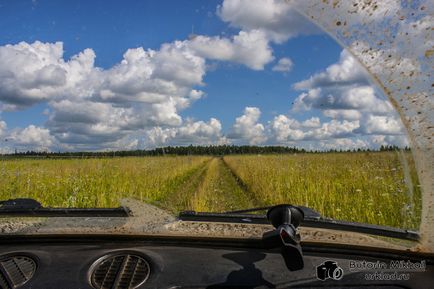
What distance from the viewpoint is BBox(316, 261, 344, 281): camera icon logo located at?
1.39m

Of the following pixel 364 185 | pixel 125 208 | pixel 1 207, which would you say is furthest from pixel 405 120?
pixel 364 185

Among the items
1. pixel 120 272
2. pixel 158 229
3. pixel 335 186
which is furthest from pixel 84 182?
pixel 120 272

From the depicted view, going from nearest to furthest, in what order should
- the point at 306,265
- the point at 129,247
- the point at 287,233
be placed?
the point at 287,233 → the point at 306,265 → the point at 129,247

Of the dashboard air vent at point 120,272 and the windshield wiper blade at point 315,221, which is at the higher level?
the windshield wiper blade at point 315,221

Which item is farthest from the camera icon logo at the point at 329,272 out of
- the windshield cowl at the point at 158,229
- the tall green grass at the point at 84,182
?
the tall green grass at the point at 84,182

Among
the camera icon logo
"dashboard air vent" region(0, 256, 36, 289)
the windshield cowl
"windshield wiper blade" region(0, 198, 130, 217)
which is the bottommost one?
"dashboard air vent" region(0, 256, 36, 289)

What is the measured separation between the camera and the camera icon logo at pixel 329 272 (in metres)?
1.39

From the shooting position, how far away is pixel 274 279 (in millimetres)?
1396

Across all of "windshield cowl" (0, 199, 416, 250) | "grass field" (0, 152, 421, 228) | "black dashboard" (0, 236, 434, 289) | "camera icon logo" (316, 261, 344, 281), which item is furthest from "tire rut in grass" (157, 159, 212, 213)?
"camera icon logo" (316, 261, 344, 281)

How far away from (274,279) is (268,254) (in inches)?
6.9

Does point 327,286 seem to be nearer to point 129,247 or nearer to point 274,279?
point 274,279

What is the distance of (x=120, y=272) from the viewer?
148 centimetres

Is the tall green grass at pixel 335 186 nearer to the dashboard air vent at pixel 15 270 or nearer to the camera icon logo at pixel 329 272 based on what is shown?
the camera icon logo at pixel 329 272

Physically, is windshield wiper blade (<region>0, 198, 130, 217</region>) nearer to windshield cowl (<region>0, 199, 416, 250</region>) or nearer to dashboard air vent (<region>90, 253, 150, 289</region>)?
windshield cowl (<region>0, 199, 416, 250</region>)
